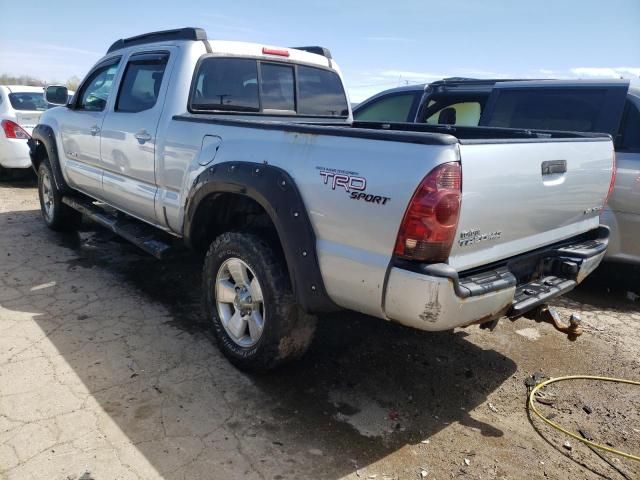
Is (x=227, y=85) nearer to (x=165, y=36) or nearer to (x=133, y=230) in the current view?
(x=165, y=36)

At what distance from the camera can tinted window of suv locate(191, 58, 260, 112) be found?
3.86 meters

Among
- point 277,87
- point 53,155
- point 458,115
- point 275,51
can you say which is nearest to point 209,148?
point 277,87

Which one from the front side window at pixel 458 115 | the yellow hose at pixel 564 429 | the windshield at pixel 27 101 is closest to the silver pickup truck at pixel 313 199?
the yellow hose at pixel 564 429

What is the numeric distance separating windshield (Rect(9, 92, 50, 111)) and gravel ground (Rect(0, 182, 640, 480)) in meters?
5.60

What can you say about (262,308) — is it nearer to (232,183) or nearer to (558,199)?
(232,183)

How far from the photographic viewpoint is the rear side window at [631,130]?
4.33m

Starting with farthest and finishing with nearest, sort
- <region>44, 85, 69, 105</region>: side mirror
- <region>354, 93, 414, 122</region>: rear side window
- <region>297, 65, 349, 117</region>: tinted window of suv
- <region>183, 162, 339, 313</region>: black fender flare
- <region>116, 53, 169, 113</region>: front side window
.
Result: <region>354, 93, 414, 122</region>: rear side window → <region>44, 85, 69, 105</region>: side mirror → <region>297, 65, 349, 117</region>: tinted window of suv → <region>116, 53, 169, 113</region>: front side window → <region>183, 162, 339, 313</region>: black fender flare

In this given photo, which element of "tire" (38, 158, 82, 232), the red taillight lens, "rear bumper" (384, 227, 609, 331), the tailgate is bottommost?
"tire" (38, 158, 82, 232)

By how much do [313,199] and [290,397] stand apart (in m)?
1.20

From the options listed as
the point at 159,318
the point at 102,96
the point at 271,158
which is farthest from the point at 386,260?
the point at 102,96

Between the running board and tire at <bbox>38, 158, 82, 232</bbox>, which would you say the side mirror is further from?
the running board

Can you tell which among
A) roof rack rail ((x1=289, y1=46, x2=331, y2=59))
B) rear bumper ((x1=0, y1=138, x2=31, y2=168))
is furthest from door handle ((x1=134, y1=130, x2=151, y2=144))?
rear bumper ((x1=0, y1=138, x2=31, y2=168))

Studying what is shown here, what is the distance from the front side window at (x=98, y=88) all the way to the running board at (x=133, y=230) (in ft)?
3.19

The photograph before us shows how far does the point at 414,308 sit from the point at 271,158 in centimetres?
Answer: 114
